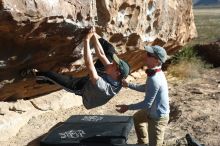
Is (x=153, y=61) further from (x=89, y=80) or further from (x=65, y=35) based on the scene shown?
(x=65, y=35)

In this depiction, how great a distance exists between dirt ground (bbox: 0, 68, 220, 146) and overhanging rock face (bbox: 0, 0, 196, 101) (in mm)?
577

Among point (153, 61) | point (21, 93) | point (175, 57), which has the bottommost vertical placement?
point (175, 57)

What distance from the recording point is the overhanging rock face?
6.35 metres

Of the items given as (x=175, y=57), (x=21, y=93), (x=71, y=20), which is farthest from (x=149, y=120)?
(x=175, y=57)

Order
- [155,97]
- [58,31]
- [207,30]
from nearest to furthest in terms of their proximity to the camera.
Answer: [155,97] → [58,31] → [207,30]

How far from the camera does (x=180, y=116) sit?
920 centimetres

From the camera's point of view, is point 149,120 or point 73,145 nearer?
point 73,145

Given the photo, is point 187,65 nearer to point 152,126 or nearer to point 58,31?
point 58,31

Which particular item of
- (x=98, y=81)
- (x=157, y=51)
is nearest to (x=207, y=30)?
(x=157, y=51)

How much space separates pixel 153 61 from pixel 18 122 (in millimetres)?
3588

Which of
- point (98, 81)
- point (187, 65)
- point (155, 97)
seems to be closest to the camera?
point (98, 81)

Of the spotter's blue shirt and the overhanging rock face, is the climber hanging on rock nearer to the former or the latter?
the spotter's blue shirt

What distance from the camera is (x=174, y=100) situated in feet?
34.5

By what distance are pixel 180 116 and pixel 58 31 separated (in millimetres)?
3224
